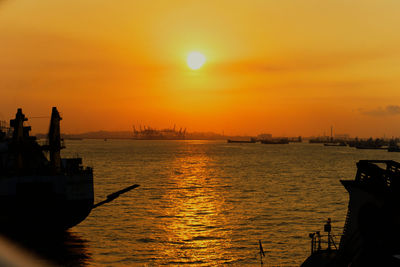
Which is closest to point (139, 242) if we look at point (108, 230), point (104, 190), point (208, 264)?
point (108, 230)

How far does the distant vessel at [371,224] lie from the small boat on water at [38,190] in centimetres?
2651

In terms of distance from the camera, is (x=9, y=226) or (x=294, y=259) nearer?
(x=294, y=259)

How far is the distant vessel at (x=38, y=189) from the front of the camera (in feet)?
139

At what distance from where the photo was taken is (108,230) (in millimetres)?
50688

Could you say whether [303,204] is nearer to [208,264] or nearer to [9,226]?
[208,264]

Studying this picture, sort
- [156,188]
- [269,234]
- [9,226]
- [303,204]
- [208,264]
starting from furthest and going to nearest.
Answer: [156,188] → [303,204] → [269,234] → [9,226] → [208,264]

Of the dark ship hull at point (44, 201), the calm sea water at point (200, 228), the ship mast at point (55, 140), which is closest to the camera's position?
the calm sea water at point (200, 228)

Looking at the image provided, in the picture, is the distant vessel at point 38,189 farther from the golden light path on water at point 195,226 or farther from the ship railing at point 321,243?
the ship railing at point 321,243

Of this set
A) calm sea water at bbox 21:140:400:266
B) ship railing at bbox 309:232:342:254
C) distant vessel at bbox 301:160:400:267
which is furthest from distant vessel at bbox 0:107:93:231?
distant vessel at bbox 301:160:400:267

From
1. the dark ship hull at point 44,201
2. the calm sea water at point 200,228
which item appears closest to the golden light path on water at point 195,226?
the calm sea water at point 200,228

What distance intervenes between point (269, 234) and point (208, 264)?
14.4 meters

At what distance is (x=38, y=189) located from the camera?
44500 mm

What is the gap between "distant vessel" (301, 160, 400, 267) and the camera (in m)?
22.2

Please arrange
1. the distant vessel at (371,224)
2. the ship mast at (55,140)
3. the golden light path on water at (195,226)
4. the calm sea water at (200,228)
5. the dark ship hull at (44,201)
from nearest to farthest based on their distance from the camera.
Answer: the distant vessel at (371,224)
the calm sea water at (200,228)
the golden light path on water at (195,226)
the dark ship hull at (44,201)
the ship mast at (55,140)
